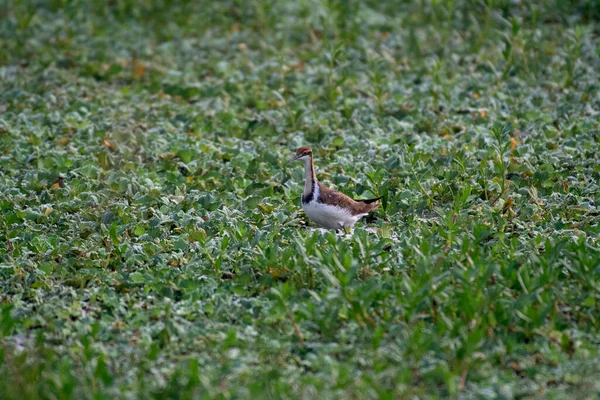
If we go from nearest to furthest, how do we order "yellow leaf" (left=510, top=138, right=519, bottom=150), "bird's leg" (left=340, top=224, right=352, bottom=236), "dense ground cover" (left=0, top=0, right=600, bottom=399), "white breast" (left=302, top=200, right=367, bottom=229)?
"dense ground cover" (left=0, top=0, right=600, bottom=399) < "white breast" (left=302, top=200, right=367, bottom=229) < "bird's leg" (left=340, top=224, right=352, bottom=236) < "yellow leaf" (left=510, top=138, right=519, bottom=150)

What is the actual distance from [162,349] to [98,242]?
60.7 inches

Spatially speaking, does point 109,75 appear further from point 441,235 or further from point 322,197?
point 441,235

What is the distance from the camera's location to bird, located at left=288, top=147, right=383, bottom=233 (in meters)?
6.52

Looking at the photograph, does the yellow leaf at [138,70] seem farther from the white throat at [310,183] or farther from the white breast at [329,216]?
the white breast at [329,216]

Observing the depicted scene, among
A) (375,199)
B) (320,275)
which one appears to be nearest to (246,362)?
(320,275)

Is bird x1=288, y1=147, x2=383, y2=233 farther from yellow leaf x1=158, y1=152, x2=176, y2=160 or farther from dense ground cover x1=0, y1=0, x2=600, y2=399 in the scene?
yellow leaf x1=158, y1=152, x2=176, y2=160

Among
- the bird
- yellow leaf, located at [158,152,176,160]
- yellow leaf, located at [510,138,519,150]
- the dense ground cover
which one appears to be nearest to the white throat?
the bird

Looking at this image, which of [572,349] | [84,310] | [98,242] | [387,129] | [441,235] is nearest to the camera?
[572,349]

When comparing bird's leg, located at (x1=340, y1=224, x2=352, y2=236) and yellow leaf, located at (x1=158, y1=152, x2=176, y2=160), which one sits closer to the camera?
bird's leg, located at (x1=340, y1=224, x2=352, y2=236)

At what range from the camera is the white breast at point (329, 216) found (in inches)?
256

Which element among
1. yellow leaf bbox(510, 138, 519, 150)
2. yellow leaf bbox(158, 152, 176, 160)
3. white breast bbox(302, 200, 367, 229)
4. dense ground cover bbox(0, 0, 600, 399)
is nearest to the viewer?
dense ground cover bbox(0, 0, 600, 399)

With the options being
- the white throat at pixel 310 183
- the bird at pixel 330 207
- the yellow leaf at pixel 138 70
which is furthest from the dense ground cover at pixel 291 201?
the white throat at pixel 310 183

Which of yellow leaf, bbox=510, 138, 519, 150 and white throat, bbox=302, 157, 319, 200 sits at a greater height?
white throat, bbox=302, 157, 319, 200

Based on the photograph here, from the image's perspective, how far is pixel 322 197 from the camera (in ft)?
21.5
